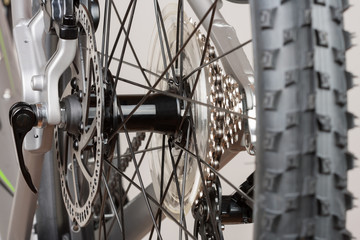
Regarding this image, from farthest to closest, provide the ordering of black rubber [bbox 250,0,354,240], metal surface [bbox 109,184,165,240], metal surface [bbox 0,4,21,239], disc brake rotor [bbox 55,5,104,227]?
metal surface [bbox 109,184,165,240]
metal surface [bbox 0,4,21,239]
disc brake rotor [bbox 55,5,104,227]
black rubber [bbox 250,0,354,240]

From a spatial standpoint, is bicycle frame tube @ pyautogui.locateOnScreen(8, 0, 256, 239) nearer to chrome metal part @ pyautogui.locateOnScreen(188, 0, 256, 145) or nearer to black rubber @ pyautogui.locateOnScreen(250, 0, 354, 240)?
chrome metal part @ pyautogui.locateOnScreen(188, 0, 256, 145)

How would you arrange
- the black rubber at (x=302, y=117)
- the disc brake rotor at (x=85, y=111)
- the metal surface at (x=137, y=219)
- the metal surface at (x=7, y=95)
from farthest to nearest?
the metal surface at (x=137, y=219)
the metal surface at (x=7, y=95)
the disc brake rotor at (x=85, y=111)
the black rubber at (x=302, y=117)

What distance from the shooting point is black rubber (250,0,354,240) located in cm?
40

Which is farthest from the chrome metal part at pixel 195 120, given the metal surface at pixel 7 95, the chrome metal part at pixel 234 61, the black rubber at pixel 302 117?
the black rubber at pixel 302 117

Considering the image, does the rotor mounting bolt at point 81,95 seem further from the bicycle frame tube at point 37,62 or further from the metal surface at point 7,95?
the metal surface at point 7,95

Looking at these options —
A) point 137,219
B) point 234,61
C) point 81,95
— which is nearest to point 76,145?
point 81,95

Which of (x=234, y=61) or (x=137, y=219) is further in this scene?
(x=137, y=219)

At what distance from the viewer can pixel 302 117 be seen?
1.32 feet

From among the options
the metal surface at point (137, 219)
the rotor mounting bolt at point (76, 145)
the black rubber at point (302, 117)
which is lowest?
the metal surface at point (137, 219)

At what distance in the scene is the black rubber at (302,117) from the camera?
1.31ft

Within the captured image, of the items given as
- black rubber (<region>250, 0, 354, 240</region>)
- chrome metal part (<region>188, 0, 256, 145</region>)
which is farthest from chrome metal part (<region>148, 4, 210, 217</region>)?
black rubber (<region>250, 0, 354, 240</region>)

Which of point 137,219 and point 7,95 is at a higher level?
point 7,95

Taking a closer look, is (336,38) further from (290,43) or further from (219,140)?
(219,140)

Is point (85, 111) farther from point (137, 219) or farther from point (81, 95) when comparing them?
point (137, 219)
